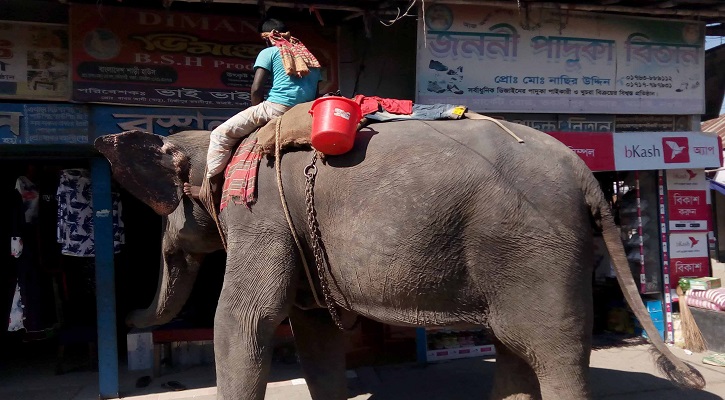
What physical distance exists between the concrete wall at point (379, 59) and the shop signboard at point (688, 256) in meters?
3.31

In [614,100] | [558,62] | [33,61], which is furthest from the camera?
[614,100]

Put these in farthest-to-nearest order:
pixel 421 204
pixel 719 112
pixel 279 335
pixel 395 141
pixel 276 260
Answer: pixel 719 112 < pixel 279 335 < pixel 276 260 < pixel 395 141 < pixel 421 204

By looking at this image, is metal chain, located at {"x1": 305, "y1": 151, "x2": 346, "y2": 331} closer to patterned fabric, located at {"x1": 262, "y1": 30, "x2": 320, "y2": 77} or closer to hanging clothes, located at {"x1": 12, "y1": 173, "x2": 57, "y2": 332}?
patterned fabric, located at {"x1": 262, "y1": 30, "x2": 320, "y2": 77}

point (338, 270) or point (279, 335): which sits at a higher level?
point (338, 270)

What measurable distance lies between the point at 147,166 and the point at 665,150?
519cm

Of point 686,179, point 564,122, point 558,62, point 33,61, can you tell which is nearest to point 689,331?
point 686,179

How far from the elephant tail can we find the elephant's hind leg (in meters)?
0.66

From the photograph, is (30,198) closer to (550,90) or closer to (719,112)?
(550,90)

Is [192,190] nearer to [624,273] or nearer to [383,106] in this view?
[383,106]

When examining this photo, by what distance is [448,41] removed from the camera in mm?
5684

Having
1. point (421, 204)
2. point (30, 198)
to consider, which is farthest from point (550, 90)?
point (30, 198)

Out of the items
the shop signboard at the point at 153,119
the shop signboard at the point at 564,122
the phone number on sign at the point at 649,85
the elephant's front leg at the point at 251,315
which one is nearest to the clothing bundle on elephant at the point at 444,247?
the elephant's front leg at the point at 251,315

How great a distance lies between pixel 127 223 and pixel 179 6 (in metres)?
2.46

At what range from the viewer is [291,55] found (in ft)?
11.2
